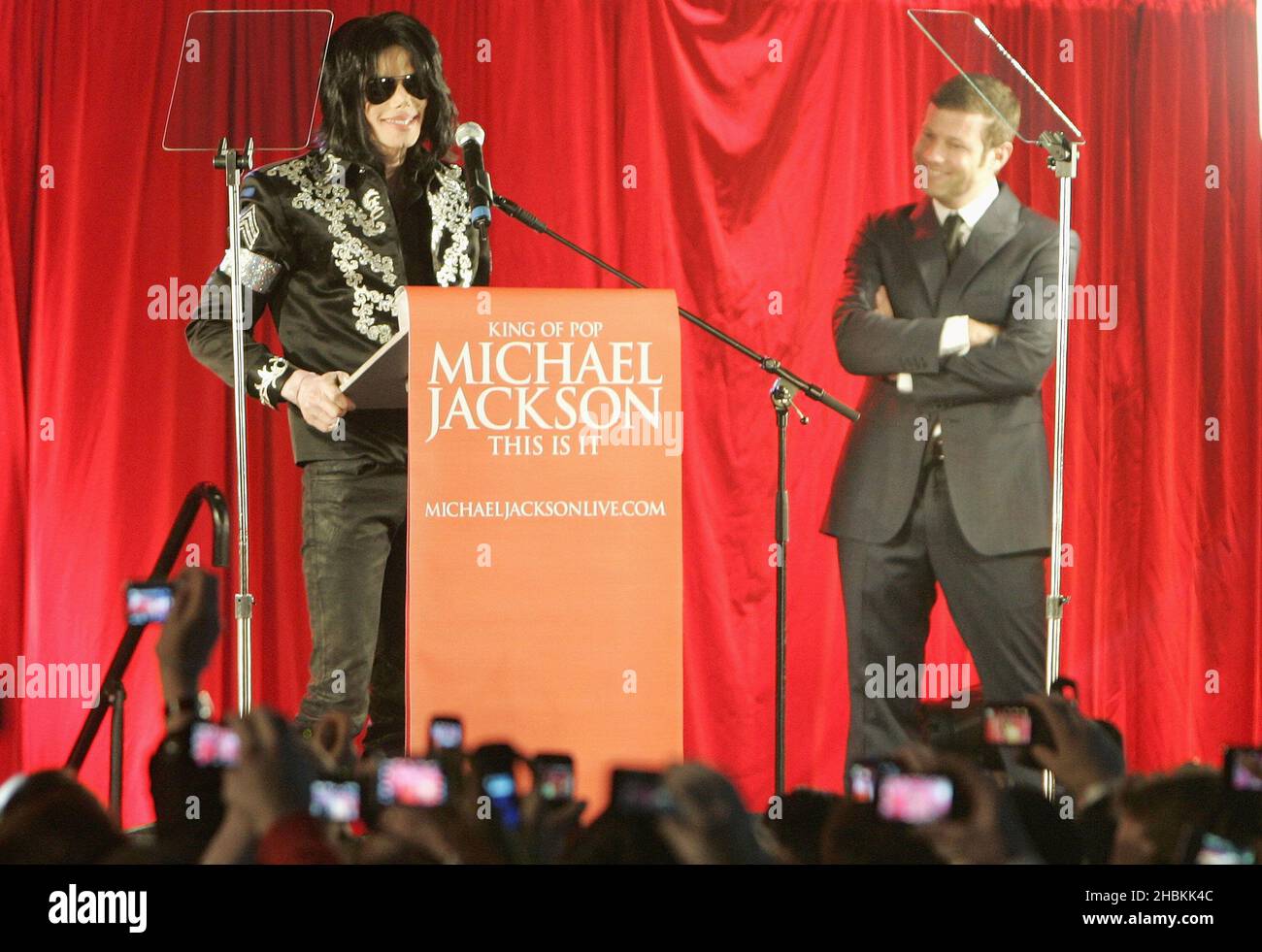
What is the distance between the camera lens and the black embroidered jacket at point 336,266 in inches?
154

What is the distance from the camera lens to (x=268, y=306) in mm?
4117

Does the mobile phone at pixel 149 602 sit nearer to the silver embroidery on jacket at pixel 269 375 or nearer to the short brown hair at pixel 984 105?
the silver embroidery on jacket at pixel 269 375

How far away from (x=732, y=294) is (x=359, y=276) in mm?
1240

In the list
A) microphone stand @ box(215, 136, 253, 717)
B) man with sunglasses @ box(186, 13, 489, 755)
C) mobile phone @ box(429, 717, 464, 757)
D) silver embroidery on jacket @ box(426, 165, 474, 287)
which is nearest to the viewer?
mobile phone @ box(429, 717, 464, 757)

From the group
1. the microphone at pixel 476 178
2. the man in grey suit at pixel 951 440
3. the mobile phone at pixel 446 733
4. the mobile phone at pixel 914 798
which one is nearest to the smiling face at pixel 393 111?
the microphone at pixel 476 178

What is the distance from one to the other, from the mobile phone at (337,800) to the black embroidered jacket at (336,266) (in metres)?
2.03

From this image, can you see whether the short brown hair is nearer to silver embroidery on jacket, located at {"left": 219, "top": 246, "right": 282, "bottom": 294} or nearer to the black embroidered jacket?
the black embroidered jacket

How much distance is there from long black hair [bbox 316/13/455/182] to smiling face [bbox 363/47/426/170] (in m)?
0.02

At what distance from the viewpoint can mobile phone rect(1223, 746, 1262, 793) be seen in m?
1.80

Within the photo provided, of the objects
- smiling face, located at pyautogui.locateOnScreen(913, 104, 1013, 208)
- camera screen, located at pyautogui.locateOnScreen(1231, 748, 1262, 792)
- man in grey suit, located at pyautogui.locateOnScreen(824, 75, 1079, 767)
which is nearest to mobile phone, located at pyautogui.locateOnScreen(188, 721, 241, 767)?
camera screen, located at pyautogui.locateOnScreen(1231, 748, 1262, 792)

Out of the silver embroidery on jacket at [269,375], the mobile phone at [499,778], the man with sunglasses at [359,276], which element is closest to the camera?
the mobile phone at [499,778]

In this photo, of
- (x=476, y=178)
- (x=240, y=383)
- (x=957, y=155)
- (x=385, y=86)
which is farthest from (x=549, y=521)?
(x=957, y=155)
